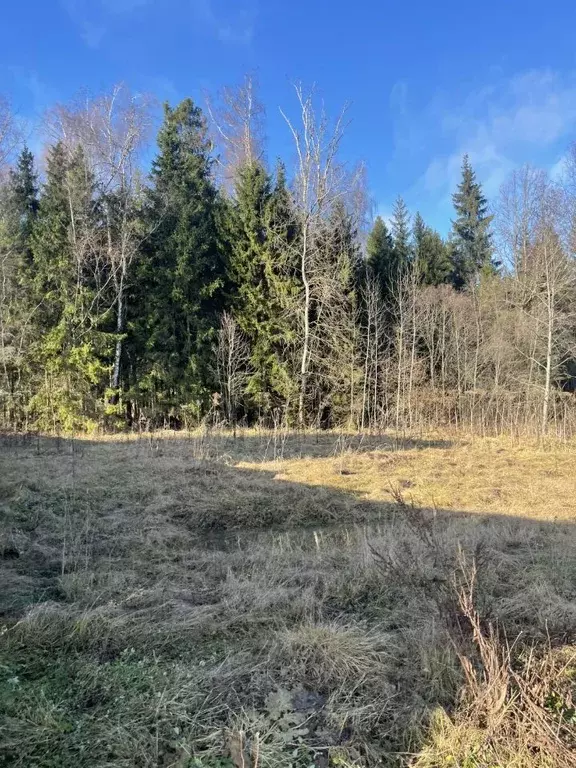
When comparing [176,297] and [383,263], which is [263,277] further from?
[383,263]

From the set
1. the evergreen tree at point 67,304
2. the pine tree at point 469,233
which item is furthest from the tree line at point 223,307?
the pine tree at point 469,233

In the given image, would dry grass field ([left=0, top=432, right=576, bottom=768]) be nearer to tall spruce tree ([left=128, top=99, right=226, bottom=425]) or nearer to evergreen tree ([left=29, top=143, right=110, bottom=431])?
evergreen tree ([left=29, top=143, right=110, bottom=431])

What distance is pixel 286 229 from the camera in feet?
55.5

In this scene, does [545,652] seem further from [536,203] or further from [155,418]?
[536,203]

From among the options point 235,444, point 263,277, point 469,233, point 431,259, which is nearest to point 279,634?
point 235,444

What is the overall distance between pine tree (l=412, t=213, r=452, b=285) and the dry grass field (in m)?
16.9

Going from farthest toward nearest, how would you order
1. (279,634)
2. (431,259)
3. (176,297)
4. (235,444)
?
(431,259) < (176,297) < (235,444) < (279,634)

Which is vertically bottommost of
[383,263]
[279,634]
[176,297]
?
[279,634]

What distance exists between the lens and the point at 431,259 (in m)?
22.7

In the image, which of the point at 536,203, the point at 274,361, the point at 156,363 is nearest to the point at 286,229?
the point at 274,361

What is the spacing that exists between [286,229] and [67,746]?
16.6 metres

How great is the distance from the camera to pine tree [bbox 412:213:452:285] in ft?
71.3

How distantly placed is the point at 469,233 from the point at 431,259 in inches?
287

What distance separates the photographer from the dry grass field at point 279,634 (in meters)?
1.89
